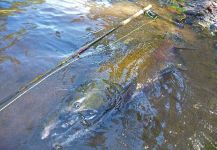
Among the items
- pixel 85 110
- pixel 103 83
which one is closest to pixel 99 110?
pixel 85 110

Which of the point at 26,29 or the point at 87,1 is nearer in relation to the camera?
the point at 26,29

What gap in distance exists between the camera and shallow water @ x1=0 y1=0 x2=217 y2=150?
3766 mm

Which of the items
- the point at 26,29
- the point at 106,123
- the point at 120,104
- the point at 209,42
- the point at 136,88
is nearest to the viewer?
the point at 106,123

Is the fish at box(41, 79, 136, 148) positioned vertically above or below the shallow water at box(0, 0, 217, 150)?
above

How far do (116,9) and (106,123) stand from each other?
4.60 m

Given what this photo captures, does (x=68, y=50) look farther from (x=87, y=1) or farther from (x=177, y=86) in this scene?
(x=87, y=1)

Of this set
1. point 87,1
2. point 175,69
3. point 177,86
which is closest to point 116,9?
point 87,1

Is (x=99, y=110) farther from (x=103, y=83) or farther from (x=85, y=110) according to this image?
(x=103, y=83)

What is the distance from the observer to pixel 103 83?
4.61m

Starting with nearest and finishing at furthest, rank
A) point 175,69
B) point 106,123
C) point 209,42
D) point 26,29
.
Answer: point 106,123, point 175,69, point 26,29, point 209,42

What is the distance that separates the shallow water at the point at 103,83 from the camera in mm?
3766

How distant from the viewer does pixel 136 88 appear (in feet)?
15.5

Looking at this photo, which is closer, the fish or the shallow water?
the fish

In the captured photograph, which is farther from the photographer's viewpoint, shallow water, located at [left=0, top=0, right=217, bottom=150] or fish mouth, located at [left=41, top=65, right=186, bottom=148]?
shallow water, located at [left=0, top=0, right=217, bottom=150]
